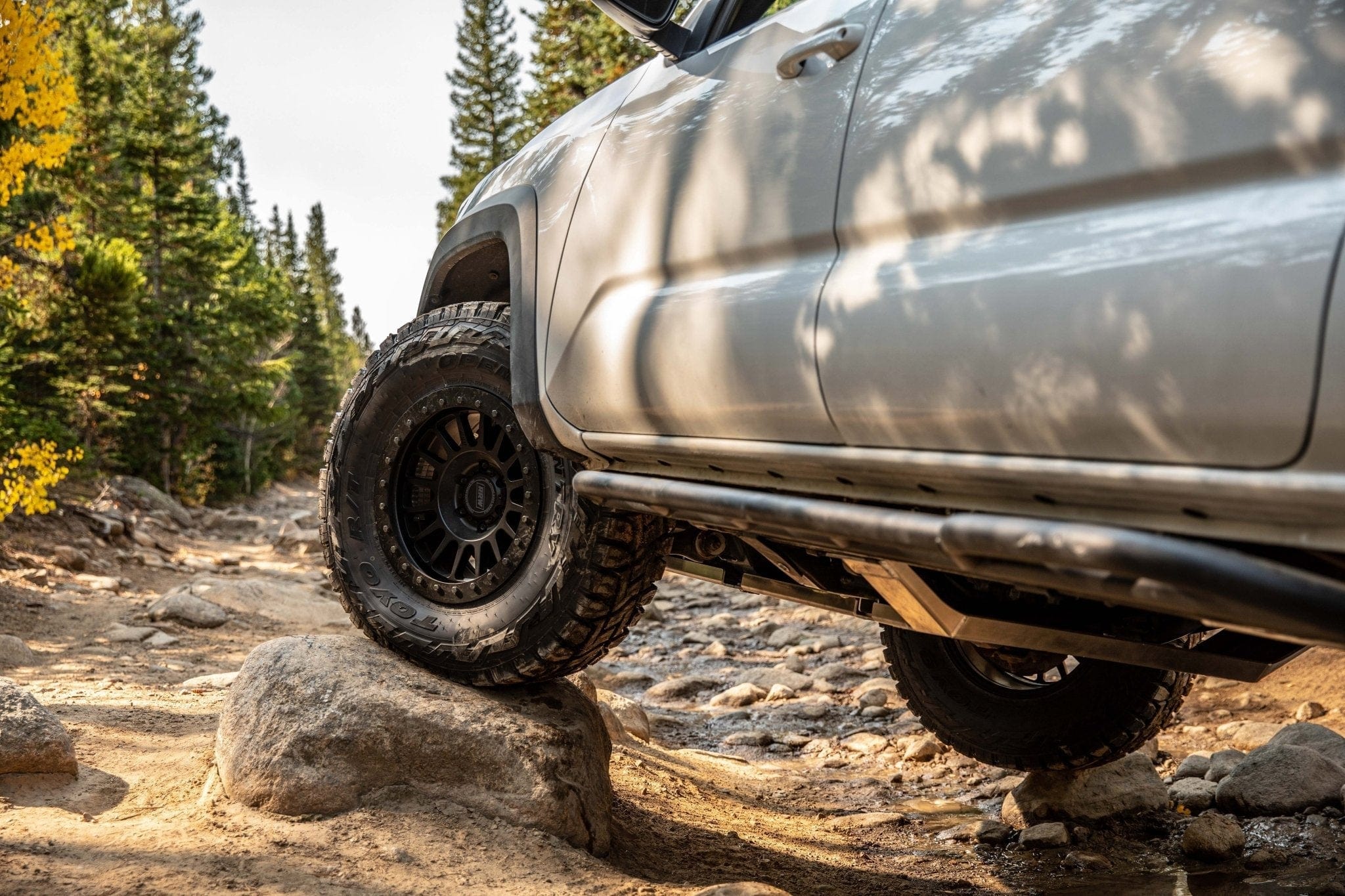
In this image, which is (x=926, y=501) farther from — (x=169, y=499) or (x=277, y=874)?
(x=169, y=499)

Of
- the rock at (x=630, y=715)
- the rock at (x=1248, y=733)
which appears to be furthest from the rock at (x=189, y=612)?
the rock at (x=1248, y=733)

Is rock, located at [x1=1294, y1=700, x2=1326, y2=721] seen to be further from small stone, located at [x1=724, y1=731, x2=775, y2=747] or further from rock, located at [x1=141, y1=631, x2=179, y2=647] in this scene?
rock, located at [x1=141, y1=631, x2=179, y2=647]

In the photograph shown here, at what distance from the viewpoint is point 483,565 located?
3.05 m

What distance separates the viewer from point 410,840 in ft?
8.55

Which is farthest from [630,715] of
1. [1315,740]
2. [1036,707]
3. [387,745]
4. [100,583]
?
[100,583]

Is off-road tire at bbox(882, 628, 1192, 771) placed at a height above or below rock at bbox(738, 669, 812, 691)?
above

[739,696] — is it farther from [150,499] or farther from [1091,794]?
[150,499]

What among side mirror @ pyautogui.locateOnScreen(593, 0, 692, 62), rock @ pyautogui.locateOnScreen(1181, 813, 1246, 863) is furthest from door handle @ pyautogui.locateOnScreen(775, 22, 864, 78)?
rock @ pyautogui.locateOnScreen(1181, 813, 1246, 863)

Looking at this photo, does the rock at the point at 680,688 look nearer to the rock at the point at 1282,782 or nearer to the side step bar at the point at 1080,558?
the rock at the point at 1282,782

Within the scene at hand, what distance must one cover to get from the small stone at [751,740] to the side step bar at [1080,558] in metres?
3.53

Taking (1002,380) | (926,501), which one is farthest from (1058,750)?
(1002,380)

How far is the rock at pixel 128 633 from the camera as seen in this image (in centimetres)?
598

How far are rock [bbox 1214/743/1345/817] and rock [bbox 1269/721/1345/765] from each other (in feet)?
0.18

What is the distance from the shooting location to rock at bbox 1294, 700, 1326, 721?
4.94 m
